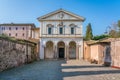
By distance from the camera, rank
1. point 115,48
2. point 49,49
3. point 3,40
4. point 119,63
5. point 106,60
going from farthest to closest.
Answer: point 49,49 → point 106,60 → point 115,48 → point 119,63 → point 3,40

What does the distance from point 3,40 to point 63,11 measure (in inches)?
897

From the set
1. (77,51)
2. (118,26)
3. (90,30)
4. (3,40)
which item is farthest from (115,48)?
(90,30)

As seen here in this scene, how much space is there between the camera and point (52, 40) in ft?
115

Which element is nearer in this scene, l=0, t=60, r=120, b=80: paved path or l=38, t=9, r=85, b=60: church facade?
l=0, t=60, r=120, b=80: paved path

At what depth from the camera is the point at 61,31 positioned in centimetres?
3516

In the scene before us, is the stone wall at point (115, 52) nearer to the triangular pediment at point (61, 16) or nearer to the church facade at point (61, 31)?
the church facade at point (61, 31)

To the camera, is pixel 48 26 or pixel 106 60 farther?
pixel 48 26

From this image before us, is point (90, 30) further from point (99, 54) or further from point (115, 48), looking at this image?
point (115, 48)

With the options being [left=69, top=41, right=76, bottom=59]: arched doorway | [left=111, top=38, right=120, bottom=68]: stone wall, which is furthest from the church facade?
[left=111, top=38, right=120, bottom=68]: stone wall

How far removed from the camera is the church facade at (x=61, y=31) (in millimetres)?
34781

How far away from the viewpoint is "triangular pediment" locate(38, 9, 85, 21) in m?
34.9

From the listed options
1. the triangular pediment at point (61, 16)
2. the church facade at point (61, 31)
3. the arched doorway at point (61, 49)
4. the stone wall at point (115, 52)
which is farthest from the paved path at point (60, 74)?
the arched doorway at point (61, 49)

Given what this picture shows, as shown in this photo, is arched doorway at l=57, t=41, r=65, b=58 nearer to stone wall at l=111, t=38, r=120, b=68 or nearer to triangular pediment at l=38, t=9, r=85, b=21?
triangular pediment at l=38, t=9, r=85, b=21

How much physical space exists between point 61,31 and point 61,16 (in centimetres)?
286
